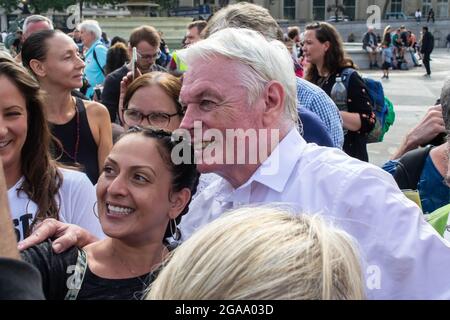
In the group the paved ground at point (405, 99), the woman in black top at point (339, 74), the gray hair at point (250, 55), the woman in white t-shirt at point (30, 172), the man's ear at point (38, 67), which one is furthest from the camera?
the paved ground at point (405, 99)

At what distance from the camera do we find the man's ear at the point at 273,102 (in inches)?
85.0

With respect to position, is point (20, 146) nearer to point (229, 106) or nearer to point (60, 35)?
point (229, 106)

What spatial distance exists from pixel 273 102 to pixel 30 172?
1.14 meters

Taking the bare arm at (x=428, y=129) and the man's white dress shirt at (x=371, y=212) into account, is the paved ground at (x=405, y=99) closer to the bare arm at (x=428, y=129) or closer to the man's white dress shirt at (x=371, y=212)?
the bare arm at (x=428, y=129)

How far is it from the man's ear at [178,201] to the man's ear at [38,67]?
222 cm

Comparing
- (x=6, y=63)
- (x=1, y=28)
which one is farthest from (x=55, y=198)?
(x=1, y=28)

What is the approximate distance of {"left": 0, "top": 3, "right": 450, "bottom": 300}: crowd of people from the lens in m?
1.18

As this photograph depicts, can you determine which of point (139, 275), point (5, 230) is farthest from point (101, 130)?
point (5, 230)

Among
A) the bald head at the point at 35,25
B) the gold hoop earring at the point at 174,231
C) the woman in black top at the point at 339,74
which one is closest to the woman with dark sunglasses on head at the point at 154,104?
the gold hoop earring at the point at 174,231

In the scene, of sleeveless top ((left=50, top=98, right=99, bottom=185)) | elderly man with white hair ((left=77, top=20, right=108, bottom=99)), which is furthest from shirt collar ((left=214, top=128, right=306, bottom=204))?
elderly man with white hair ((left=77, top=20, right=108, bottom=99))

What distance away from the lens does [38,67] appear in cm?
414

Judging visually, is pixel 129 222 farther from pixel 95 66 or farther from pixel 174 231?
pixel 95 66

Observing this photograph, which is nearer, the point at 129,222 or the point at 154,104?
the point at 129,222

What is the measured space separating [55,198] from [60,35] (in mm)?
2011
